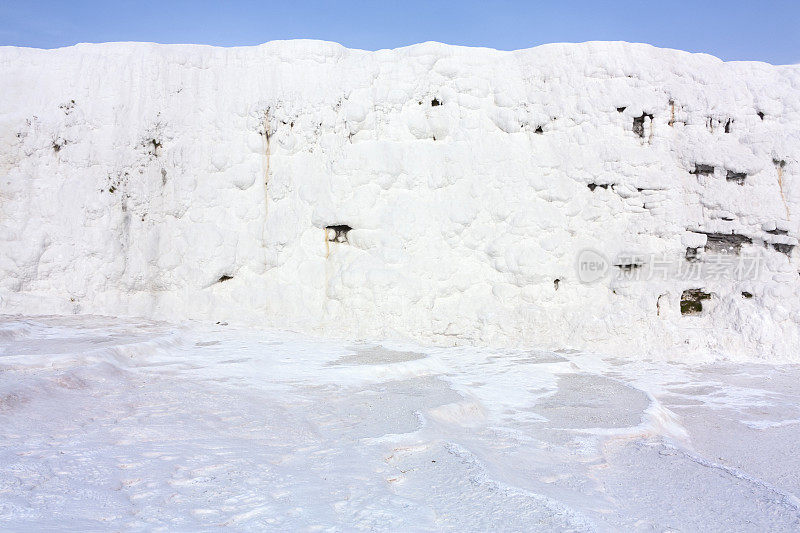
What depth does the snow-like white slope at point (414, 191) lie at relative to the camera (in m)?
9.50

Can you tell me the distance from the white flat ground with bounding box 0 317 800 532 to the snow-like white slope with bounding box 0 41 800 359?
2.04 m

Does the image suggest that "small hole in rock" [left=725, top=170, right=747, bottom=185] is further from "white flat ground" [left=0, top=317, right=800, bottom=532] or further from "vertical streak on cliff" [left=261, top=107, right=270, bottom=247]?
"vertical streak on cliff" [left=261, top=107, right=270, bottom=247]

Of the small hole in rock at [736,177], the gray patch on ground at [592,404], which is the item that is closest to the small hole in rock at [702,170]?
the small hole in rock at [736,177]

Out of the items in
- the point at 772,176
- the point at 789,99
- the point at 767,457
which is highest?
the point at 789,99

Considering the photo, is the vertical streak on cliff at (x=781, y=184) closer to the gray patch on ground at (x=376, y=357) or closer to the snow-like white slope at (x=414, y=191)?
the snow-like white slope at (x=414, y=191)

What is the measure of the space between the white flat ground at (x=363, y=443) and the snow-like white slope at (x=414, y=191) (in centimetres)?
204

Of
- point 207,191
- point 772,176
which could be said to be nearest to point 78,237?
point 207,191

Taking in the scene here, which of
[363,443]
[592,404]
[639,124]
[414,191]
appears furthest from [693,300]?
[363,443]

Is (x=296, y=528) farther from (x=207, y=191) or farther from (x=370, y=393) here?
(x=207, y=191)

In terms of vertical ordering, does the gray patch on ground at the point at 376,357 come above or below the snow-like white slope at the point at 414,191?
below

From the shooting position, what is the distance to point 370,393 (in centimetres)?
562

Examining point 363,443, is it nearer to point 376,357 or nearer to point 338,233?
point 376,357

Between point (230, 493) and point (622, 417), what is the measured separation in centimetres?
375

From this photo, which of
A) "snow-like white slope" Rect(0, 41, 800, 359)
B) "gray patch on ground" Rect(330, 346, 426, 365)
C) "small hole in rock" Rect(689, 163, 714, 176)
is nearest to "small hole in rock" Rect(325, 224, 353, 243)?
"snow-like white slope" Rect(0, 41, 800, 359)
